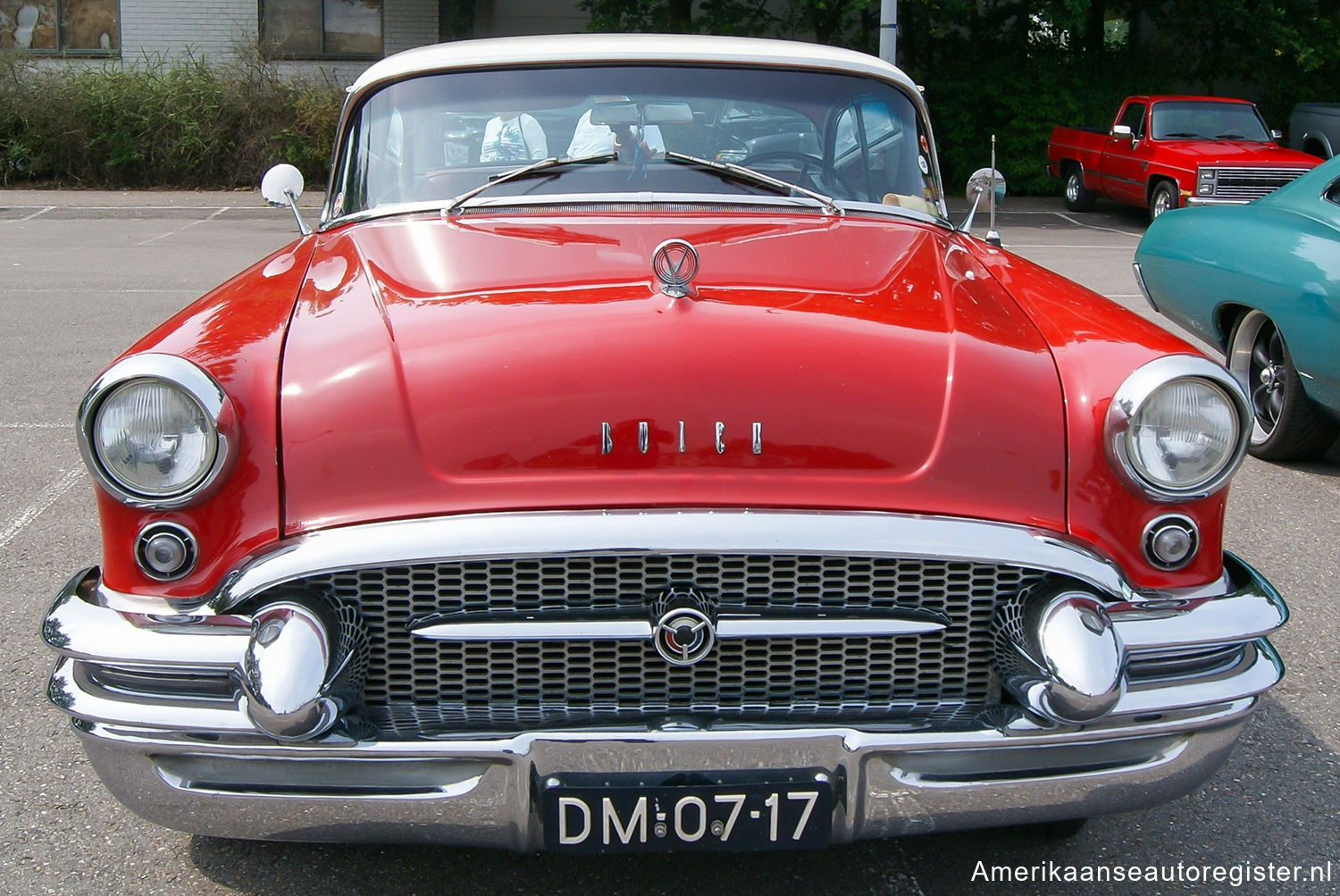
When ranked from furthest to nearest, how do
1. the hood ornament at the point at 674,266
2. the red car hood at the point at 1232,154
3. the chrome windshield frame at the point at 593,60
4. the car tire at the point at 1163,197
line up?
the car tire at the point at 1163,197 → the red car hood at the point at 1232,154 → the chrome windshield frame at the point at 593,60 → the hood ornament at the point at 674,266

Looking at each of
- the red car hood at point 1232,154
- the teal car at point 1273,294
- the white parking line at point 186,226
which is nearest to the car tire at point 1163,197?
the red car hood at point 1232,154

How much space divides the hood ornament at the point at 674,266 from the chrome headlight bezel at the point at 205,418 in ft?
2.70

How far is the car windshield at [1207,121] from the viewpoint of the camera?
1395cm

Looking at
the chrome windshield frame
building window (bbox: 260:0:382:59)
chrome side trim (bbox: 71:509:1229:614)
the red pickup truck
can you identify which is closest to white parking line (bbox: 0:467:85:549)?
the chrome windshield frame

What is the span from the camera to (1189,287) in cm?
557

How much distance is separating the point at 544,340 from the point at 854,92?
1635 millimetres

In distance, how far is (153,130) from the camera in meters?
16.9

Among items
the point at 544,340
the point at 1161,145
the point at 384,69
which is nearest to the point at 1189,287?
the point at 384,69

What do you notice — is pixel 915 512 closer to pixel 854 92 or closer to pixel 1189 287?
pixel 854 92

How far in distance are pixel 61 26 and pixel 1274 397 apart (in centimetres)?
1894

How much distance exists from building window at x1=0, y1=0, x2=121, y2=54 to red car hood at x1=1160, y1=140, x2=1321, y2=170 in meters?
14.9

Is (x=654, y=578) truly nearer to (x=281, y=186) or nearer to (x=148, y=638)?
(x=148, y=638)

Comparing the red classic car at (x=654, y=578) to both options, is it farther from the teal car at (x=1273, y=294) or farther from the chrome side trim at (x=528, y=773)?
the teal car at (x=1273, y=294)

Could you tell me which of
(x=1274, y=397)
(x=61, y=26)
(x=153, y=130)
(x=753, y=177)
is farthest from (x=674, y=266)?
(x=61, y=26)
